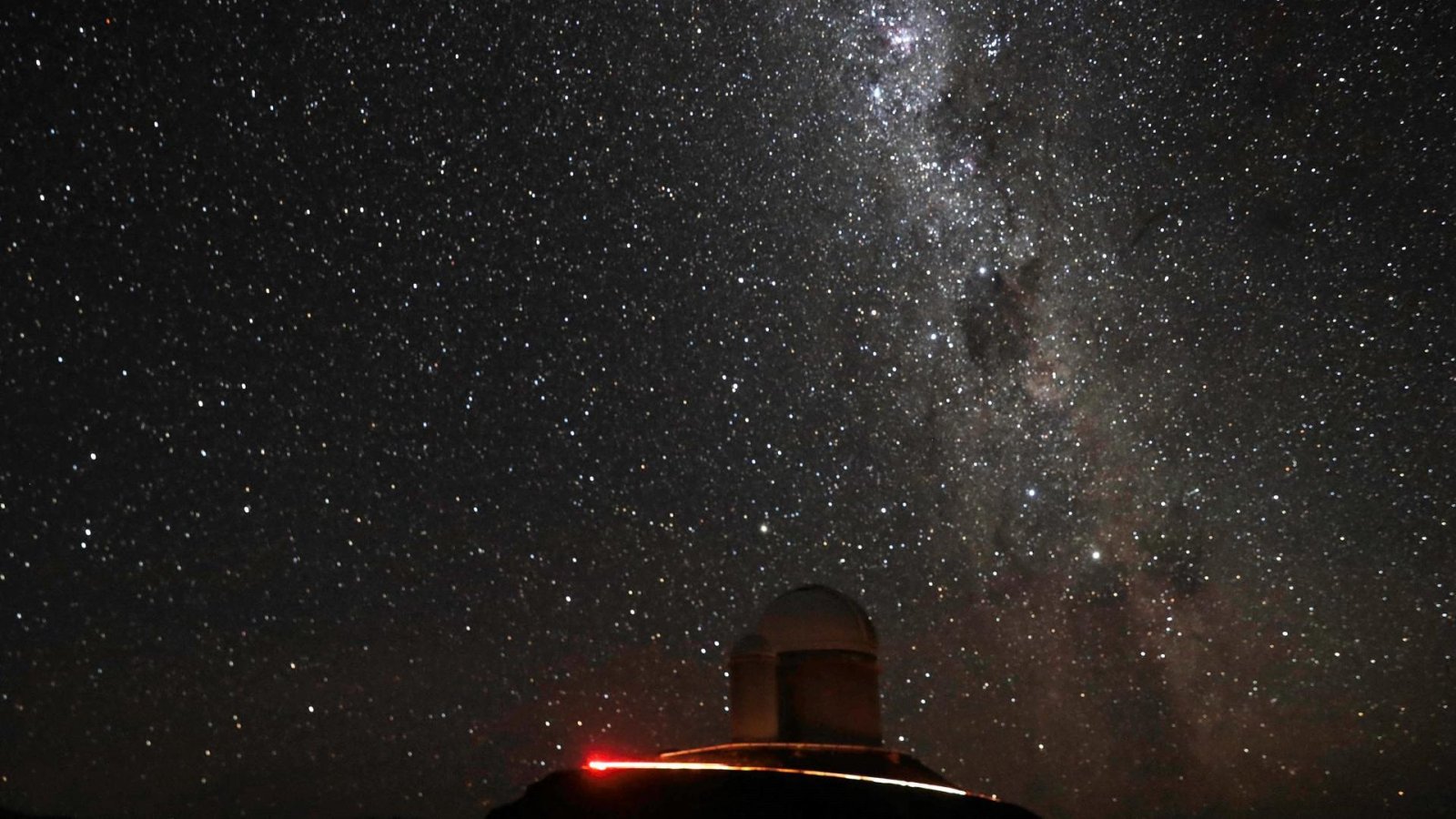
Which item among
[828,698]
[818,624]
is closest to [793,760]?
[828,698]

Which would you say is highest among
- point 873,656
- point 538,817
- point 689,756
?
point 873,656

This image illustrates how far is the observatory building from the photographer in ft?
29.8

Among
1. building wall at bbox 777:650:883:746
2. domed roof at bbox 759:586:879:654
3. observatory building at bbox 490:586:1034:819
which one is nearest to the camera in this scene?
observatory building at bbox 490:586:1034:819

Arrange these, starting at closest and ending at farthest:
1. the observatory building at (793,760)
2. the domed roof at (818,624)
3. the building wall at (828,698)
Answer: the observatory building at (793,760)
the building wall at (828,698)
the domed roof at (818,624)

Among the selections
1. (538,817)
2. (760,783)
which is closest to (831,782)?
(760,783)

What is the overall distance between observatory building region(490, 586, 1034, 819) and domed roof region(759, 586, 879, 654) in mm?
14

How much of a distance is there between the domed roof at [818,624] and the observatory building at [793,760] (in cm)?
1

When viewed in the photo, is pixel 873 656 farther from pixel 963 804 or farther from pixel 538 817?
pixel 538 817

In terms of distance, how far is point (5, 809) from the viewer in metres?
24.6

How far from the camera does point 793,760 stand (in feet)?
40.7

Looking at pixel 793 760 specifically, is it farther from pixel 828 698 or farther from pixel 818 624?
pixel 818 624

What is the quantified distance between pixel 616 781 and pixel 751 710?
205 inches

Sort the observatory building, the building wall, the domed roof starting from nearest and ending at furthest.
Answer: the observatory building < the building wall < the domed roof

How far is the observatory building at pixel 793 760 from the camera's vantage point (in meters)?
9.08
